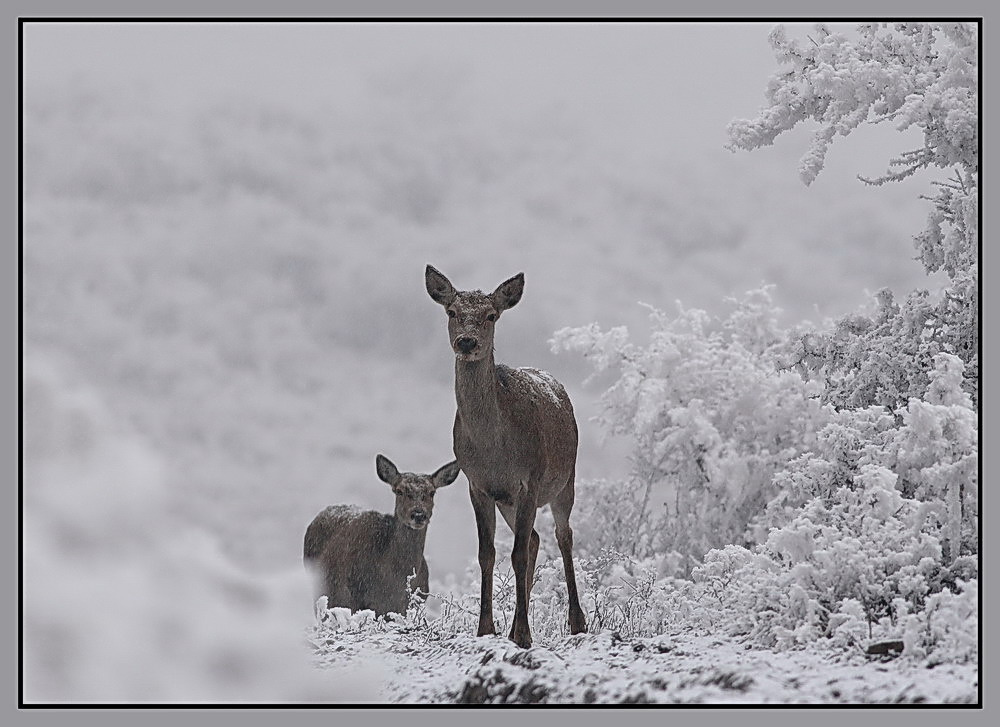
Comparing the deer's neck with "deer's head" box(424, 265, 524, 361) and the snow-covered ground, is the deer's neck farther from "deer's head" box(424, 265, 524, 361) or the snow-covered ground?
the snow-covered ground

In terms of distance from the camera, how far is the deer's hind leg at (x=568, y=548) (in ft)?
24.2

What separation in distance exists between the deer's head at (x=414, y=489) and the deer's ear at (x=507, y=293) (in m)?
1.34

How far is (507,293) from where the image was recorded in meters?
6.90

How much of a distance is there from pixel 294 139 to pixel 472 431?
3.46 meters

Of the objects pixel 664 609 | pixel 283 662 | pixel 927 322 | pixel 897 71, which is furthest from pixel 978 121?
pixel 283 662

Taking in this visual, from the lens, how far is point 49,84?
27.6 ft

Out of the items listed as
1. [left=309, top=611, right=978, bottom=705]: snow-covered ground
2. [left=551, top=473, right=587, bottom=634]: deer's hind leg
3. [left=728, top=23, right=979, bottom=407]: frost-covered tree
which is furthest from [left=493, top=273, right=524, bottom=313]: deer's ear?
[left=728, top=23, right=979, bottom=407]: frost-covered tree

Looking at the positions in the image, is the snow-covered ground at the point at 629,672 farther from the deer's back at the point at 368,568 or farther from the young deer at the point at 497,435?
the deer's back at the point at 368,568

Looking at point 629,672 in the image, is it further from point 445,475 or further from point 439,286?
point 439,286

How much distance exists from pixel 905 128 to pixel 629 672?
11.3 feet

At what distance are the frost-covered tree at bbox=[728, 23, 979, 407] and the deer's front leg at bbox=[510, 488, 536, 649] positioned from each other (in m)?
2.42

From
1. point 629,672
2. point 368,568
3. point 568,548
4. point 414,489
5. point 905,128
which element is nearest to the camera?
point 629,672

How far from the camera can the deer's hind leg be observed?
290 inches

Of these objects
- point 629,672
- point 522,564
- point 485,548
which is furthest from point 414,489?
point 629,672
